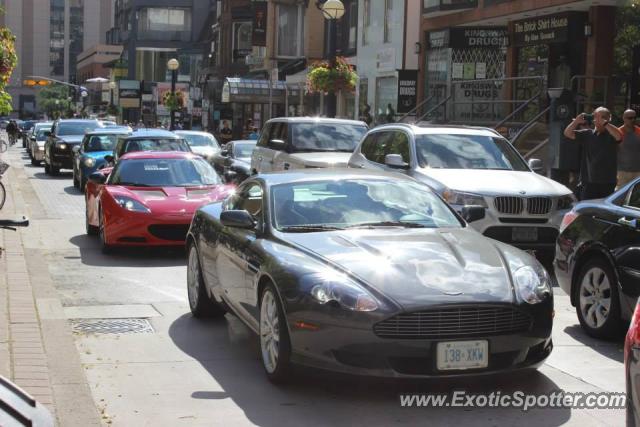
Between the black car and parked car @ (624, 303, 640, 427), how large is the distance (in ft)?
11.2

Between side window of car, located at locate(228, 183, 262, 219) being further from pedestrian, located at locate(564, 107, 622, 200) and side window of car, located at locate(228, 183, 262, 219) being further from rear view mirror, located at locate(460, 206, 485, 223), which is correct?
pedestrian, located at locate(564, 107, 622, 200)

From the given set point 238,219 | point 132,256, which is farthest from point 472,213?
point 132,256

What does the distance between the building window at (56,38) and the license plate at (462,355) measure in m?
192

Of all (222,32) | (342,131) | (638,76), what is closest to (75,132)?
(342,131)

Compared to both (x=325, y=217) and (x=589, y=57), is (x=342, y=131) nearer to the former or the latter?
(x=589, y=57)

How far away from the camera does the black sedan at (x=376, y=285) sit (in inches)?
233

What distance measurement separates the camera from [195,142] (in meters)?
Answer: 27.0

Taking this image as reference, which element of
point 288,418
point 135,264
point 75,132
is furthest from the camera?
point 75,132

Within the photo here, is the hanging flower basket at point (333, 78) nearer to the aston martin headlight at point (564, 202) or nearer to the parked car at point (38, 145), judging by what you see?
the parked car at point (38, 145)

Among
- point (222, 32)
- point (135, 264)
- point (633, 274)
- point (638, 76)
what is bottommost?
point (135, 264)

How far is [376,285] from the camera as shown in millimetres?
6082

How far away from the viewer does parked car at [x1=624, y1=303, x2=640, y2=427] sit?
12.9ft

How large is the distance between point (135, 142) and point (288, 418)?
14652mm

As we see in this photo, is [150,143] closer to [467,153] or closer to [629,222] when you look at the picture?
[467,153]
